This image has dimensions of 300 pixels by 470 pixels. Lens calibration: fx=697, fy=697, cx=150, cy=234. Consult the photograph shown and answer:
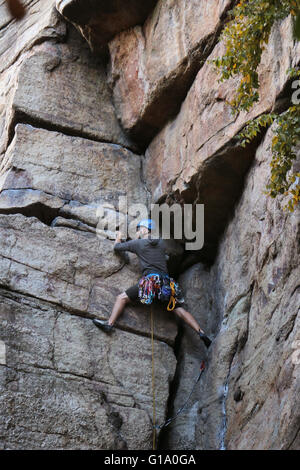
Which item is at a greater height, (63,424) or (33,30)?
(33,30)

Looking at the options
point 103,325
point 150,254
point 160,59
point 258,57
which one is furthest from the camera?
point 160,59

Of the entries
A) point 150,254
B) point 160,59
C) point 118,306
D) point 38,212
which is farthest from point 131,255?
point 160,59

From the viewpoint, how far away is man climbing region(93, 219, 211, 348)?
26.2ft

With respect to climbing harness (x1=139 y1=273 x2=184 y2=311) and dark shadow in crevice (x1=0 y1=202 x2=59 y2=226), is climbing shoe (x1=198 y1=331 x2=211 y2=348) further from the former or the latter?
dark shadow in crevice (x1=0 y1=202 x2=59 y2=226)

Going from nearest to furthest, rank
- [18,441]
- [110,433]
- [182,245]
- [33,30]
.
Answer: [18,441], [110,433], [182,245], [33,30]

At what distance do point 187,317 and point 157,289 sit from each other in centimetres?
48

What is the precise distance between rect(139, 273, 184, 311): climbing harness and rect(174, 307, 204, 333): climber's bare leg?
3.5 inches

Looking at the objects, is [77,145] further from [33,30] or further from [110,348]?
[110,348]

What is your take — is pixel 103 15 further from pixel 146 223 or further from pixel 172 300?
pixel 172 300

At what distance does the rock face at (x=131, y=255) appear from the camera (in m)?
6.80

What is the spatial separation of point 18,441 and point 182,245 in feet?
11.5

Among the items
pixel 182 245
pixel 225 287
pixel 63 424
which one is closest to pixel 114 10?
pixel 182 245

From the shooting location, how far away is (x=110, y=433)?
7074 millimetres

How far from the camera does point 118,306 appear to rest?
26.3ft
